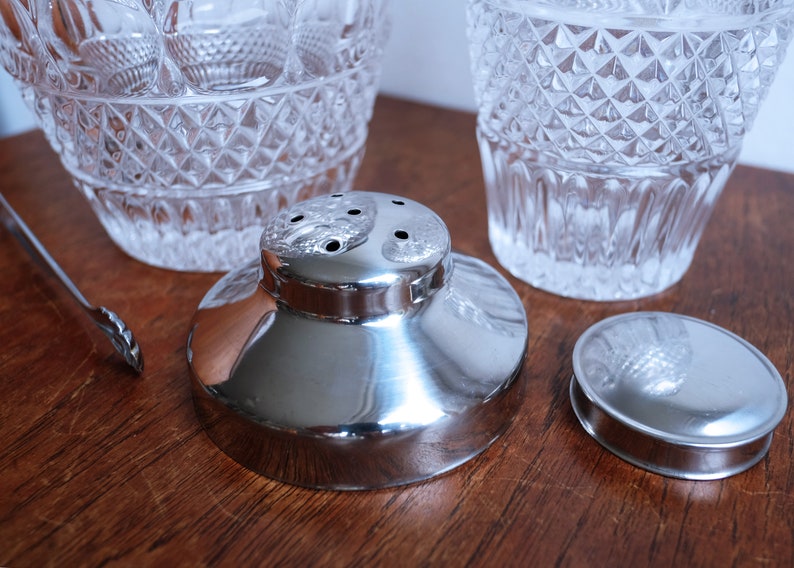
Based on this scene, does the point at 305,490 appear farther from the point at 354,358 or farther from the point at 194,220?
the point at 194,220

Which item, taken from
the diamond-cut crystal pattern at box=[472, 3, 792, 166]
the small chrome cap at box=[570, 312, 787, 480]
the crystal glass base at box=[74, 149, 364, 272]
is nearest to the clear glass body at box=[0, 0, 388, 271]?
the crystal glass base at box=[74, 149, 364, 272]

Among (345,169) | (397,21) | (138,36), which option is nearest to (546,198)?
(345,169)

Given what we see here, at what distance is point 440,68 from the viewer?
756mm

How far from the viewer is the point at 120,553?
0.28 m

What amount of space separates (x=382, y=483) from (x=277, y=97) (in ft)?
0.78

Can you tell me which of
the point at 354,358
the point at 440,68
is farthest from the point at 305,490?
the point at 440,68

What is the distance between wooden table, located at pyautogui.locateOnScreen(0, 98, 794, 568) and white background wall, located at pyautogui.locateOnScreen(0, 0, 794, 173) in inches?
8.8

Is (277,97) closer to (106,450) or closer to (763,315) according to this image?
(106,450)

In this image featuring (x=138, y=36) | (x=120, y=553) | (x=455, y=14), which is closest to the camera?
(x=120, y=553)

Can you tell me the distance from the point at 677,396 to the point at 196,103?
30 cm

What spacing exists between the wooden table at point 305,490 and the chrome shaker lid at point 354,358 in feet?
0.05

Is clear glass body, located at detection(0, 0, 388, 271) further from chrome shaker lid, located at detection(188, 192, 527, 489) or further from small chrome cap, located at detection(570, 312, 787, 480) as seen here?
small chrome cap, located at detection(570, 312, 787, 480)

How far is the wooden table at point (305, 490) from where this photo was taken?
29cm

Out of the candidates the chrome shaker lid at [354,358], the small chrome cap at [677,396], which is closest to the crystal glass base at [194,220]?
the chrome shaker lid at [354,358]
